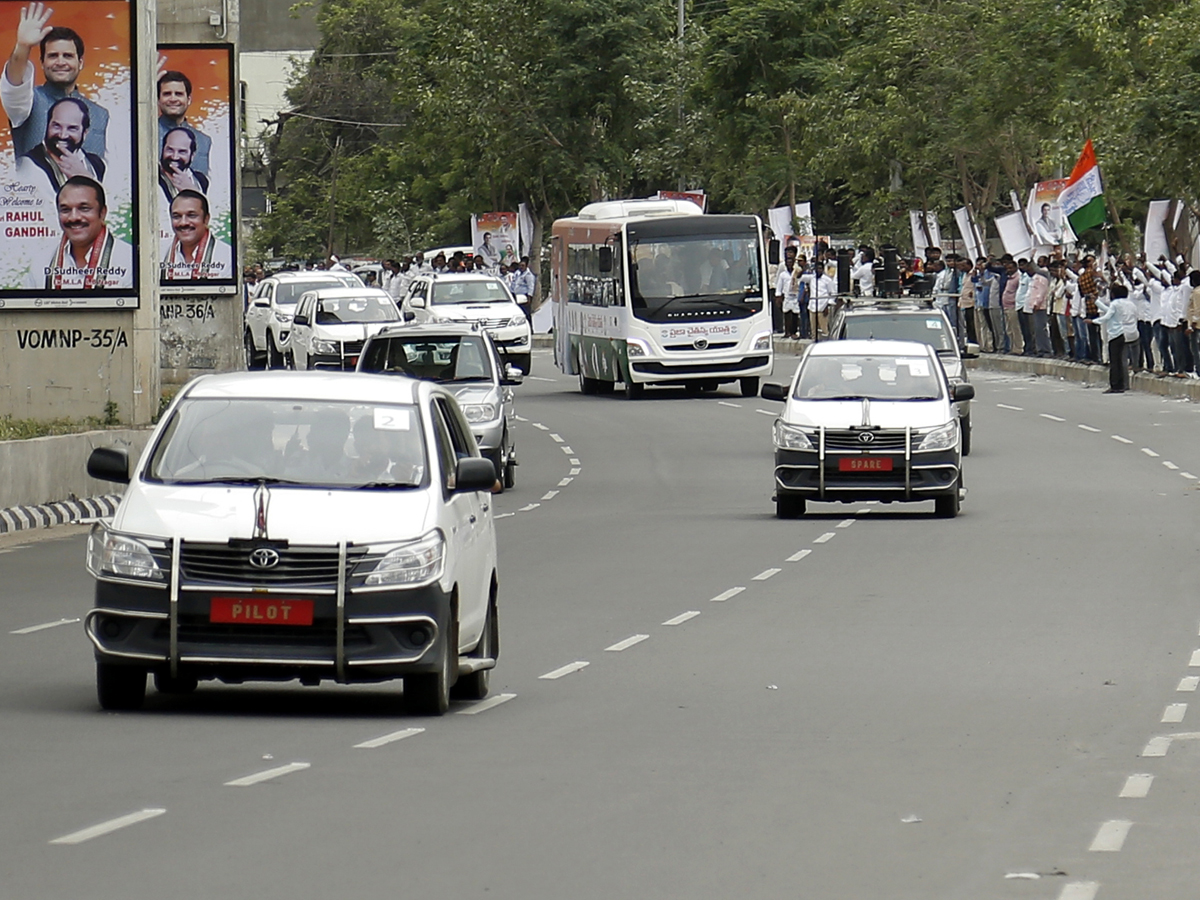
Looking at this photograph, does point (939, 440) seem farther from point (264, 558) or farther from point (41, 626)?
point (264, 558)

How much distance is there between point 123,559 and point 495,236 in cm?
6374

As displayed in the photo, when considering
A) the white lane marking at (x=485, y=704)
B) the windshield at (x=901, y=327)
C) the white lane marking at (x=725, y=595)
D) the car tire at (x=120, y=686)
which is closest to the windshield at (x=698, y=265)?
the windshield at (x=901, y=327)

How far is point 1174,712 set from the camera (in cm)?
1154

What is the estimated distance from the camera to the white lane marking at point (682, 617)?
15500 mm

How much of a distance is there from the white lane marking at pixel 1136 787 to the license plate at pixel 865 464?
1385 centimetres

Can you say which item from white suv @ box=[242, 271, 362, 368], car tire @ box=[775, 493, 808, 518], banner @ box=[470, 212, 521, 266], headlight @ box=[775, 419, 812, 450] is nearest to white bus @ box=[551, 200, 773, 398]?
white suv @ box=[242, 271, 362, 368]

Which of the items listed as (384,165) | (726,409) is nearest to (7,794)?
(726,409)

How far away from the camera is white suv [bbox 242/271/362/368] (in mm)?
50844

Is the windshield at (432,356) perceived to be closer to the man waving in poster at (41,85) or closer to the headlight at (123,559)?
the man waving in poster at (41,85)

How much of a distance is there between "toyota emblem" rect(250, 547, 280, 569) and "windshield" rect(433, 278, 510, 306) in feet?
134

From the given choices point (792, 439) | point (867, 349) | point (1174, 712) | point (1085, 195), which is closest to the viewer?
point (1174, 712)

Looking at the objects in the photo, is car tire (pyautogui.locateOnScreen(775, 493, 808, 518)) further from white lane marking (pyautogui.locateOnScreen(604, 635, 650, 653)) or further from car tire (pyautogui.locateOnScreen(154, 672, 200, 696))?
car tire (pyautogui.locateOnScreen(154, 672, 200, 696))

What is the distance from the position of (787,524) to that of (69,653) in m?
10.4

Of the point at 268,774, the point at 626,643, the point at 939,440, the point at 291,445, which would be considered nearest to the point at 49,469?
the point at 939,440
